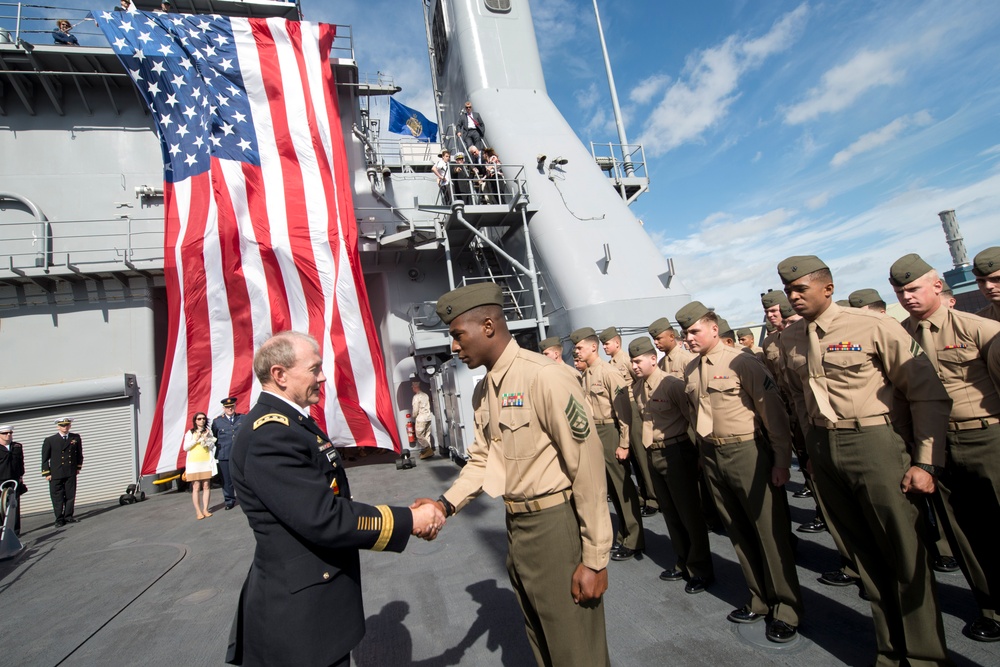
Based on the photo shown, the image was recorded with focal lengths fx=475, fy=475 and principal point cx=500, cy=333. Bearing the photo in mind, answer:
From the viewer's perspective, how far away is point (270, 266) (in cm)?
905

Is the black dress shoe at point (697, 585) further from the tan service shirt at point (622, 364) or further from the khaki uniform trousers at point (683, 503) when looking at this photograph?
the tan service shirt at point (622, 364)

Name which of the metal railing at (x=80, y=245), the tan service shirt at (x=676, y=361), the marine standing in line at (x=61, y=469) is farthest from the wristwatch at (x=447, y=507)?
the metal railing at (x=80, y=245)

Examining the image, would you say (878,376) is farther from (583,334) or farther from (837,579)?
(583,334)

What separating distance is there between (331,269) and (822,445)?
8.67 metres

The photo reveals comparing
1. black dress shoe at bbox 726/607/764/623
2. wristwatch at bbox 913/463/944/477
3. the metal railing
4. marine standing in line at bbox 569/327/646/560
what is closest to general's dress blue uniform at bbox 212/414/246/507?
the metal railing

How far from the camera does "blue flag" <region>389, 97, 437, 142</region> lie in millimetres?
12617

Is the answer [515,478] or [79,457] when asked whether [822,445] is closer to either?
[515,478]

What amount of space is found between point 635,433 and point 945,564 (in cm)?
227

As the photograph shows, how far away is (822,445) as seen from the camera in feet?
7.64

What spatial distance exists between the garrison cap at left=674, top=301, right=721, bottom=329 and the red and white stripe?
7.08 meters

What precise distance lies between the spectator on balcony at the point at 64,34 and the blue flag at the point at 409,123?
22.0 feet

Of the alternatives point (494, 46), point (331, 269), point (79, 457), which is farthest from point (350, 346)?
point (494, 46)

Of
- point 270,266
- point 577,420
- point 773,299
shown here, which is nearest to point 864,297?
point 773,299

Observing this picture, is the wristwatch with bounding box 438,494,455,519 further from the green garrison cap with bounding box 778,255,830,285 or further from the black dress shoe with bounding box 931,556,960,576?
the black dress shoe with bounding box 931,556,960,576
